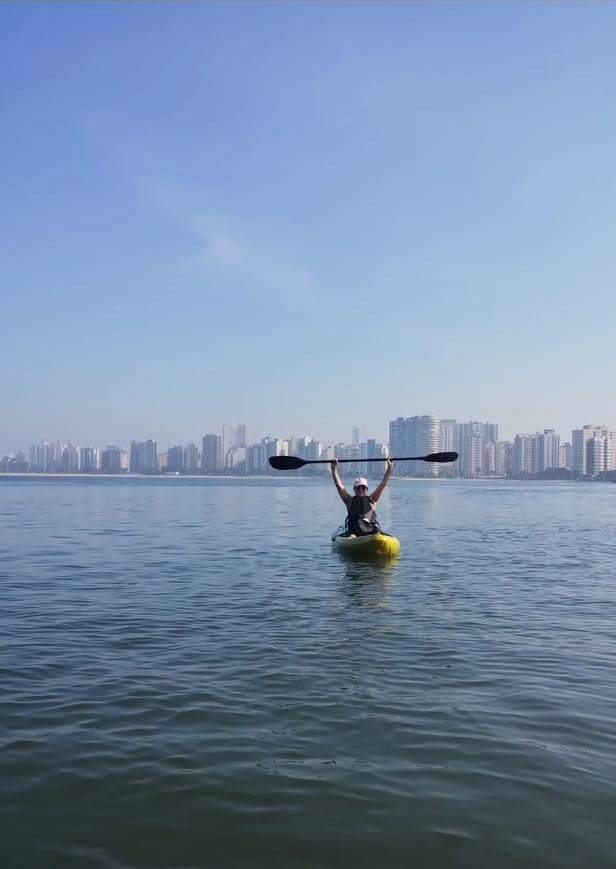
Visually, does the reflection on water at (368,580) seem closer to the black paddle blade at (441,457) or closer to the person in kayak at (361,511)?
the person in kayak at (361,511)

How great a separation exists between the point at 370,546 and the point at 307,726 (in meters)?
11.3

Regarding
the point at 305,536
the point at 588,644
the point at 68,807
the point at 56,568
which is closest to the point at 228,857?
the point at 68,807

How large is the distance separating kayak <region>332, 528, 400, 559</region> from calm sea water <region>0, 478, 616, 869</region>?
9.86ft

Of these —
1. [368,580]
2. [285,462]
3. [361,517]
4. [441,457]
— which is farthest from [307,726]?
[441,457]

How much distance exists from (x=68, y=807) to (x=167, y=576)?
444 inches

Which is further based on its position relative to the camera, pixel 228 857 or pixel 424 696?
pixel 424 696

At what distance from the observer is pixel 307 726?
627 cm

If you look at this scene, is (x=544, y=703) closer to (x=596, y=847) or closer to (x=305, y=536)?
(x=596, y=847)

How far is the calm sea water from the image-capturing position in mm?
4434

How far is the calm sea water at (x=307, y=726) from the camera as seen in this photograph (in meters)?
4.43

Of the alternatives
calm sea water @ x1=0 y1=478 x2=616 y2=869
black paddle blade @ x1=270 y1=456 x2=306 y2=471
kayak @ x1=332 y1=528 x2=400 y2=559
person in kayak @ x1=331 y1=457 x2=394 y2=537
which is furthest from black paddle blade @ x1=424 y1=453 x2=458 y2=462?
calm sea water @ x1=0 y1=478 x2=616 y2=869

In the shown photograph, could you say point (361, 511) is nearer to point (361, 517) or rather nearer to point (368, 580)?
point (361, 517)

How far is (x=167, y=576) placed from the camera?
15977mm

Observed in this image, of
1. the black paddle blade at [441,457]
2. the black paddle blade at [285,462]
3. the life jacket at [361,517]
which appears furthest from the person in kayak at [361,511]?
the black paddle blade at [441,457]
